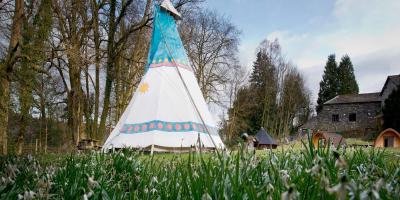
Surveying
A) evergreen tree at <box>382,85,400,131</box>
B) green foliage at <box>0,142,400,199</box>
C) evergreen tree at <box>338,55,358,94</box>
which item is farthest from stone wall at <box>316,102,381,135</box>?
green foliage at <box>0,142,400,199</box>

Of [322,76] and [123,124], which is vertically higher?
[322,76]

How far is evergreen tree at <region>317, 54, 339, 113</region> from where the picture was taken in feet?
188

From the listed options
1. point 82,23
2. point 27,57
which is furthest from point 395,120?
point 27,57

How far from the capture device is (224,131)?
3981 centimetres

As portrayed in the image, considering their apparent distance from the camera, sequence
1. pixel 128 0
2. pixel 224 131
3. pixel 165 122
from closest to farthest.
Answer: pixel 165 122, pixel 128 0, pixel 224 131

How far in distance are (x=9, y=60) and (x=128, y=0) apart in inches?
535

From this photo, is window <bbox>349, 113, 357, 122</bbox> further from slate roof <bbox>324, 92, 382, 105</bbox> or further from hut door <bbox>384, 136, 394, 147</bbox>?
hut door <bbox>384, 136, 394, 147</bbox>

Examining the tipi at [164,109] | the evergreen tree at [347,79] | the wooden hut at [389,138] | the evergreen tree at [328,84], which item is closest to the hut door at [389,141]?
the wooden hut at [389,138]

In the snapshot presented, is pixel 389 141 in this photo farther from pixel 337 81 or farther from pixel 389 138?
pixel 337 81

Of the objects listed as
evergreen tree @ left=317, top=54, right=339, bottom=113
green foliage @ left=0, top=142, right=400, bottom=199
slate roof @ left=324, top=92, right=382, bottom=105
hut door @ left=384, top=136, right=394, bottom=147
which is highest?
evergreen tree @ left=317, top=54, right=339, bottom=113

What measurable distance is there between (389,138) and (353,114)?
771 inches

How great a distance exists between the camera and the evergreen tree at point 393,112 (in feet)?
106

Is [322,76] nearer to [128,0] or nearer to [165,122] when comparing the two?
[128,0]

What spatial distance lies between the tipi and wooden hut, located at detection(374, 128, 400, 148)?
17.4 meters
